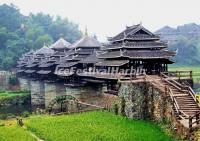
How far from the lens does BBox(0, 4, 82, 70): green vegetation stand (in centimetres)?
9156

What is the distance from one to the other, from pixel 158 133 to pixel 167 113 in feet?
6.22

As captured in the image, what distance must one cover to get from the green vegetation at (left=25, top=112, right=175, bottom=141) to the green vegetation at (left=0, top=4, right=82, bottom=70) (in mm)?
57236

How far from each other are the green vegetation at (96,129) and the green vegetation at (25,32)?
188ft

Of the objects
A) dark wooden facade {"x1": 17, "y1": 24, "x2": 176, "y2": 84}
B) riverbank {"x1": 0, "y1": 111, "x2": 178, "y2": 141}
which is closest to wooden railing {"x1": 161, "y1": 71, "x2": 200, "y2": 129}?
riverbank {"x1": 0, "y1": 111, "x2": 178, "y2": 141}

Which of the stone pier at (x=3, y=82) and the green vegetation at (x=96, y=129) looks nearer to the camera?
the green vegetation at (x=96, y=129)

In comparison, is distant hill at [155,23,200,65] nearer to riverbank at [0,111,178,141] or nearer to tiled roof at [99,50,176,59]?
tiled roof at [99,50,176,59]

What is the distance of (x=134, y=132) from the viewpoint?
1065 inches

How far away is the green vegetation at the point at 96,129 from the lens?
2617 centimetres

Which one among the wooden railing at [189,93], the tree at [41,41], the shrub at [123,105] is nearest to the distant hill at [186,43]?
the tree at [41,41]

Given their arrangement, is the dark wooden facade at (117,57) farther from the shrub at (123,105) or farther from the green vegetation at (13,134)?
the green vegetation at (13,134)

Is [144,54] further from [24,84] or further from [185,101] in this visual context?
[24,84]

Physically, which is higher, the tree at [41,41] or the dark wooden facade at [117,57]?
the tree at [41,41]

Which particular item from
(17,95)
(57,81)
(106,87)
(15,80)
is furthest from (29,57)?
(106,87)

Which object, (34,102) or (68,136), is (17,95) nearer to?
(34,102)
